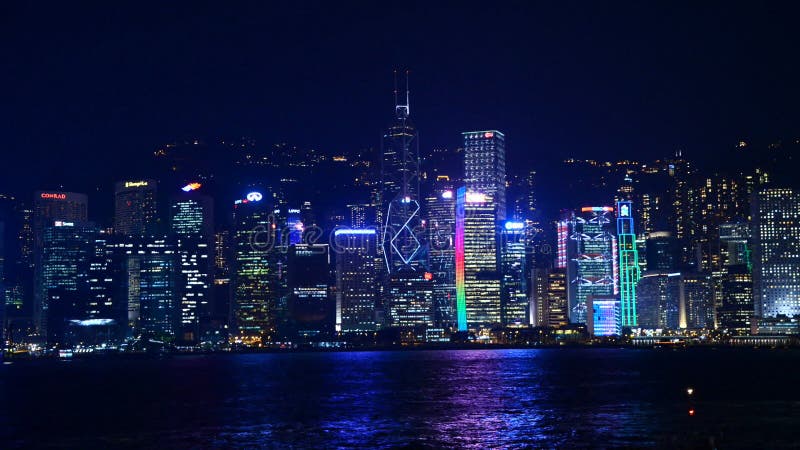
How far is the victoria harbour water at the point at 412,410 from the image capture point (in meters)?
66.5

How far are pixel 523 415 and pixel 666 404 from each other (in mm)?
15295

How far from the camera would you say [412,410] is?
85562mm

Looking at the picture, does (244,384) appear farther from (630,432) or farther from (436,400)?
(630,432)

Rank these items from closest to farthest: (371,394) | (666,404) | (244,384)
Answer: (666,404) < (371,394) < (244,384)

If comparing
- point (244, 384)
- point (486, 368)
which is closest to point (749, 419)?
point (244, 384)

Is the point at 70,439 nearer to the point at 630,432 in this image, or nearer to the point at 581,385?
the point at 630,432

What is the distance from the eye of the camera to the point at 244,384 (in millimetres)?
125250

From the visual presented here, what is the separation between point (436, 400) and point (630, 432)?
29.5 m

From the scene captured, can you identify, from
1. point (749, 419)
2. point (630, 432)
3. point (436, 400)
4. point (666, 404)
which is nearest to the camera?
point (630, 432)

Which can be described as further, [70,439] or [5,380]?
[5,380]

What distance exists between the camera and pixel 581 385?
116 m

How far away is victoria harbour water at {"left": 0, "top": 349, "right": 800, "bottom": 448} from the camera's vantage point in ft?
218

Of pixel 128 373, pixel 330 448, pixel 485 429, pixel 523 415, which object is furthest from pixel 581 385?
pixel 128 373

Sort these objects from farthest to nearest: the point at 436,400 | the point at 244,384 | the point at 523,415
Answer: the point at 244,384, the point at 436,400, the point at 523,415
